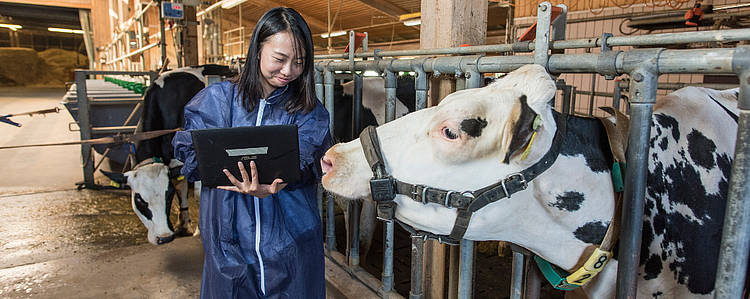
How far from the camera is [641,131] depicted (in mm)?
1079

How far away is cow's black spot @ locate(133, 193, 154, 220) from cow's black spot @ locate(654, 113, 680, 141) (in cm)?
342

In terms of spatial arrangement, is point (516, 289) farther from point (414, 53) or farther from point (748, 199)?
point (414, 53)

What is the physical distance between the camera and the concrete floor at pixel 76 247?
2787 mm

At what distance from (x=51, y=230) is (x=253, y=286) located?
11.8 ft

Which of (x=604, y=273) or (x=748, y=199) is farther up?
(x=748, y=199)

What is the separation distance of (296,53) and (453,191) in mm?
742

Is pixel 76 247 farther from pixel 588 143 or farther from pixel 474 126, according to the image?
pixel 588 143

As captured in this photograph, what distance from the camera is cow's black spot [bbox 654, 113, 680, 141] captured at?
1284mm

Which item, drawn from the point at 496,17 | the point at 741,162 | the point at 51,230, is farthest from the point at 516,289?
the point at 496,17

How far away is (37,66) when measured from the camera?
28.7 meters

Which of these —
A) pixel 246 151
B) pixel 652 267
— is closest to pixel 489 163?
pixel 652 267

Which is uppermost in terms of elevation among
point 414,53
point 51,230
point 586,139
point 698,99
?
point 414,53

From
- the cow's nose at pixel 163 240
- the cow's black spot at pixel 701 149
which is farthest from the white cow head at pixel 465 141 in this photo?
the cow's nose at pixel 163 240

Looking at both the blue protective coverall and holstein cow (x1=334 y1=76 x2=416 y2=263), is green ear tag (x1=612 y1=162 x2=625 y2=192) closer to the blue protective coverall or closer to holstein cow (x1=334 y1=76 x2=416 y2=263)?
the blue protective coverall
